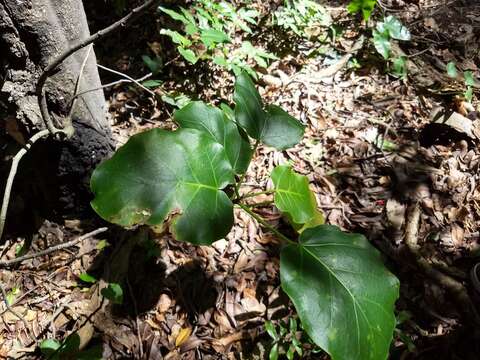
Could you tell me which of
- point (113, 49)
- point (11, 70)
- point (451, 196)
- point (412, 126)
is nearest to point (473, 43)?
point (412, 126)

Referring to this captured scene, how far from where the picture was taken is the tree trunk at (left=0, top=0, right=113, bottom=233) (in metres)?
1.33

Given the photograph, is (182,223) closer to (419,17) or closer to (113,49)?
(113,49)

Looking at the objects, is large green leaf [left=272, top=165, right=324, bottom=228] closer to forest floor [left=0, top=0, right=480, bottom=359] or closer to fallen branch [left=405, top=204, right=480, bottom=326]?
forest floor [left=0, top=0, right=480, bottom=359]

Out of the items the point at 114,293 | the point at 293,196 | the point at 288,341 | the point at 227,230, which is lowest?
the point at 288,341

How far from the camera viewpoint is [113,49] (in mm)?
2738

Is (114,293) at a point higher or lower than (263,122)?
lower

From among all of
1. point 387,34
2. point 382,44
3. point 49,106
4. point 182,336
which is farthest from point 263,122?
point 387,34

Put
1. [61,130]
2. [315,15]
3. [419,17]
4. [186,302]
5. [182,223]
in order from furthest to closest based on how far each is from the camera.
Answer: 1. [419,17]
2. [315,15]
3. [186,302]
4. [61,130]
5. [182,223]

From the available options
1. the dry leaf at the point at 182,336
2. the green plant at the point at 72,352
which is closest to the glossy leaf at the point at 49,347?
the green plant at the point at 72,352

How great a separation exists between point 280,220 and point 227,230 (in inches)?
35.1

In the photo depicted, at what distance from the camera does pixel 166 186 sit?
1.20 metres

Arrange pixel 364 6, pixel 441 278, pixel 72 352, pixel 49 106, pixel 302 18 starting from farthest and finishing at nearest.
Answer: pixel 302 18, pixel 364 6, pixel 441 278, pixel 49 106, pixel 72 352

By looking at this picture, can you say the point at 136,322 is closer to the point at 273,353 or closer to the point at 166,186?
the point at 273,353

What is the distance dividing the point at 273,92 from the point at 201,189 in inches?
63.0
